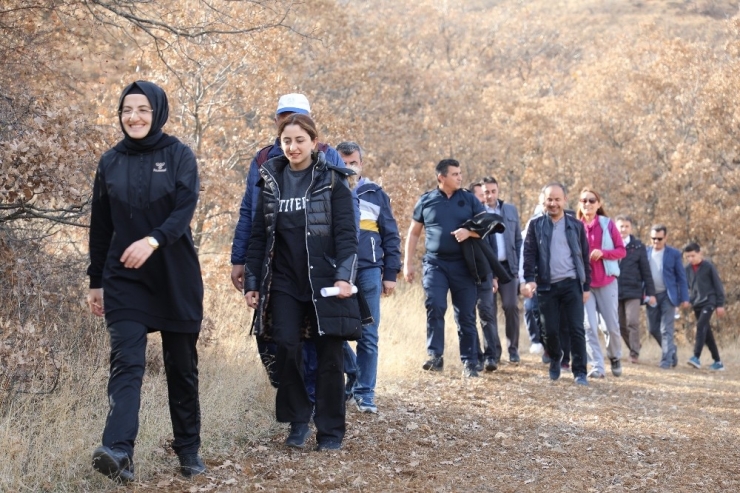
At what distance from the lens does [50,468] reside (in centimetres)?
502

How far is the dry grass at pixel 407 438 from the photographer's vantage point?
5441 mm

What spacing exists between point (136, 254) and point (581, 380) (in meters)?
A: 7.19

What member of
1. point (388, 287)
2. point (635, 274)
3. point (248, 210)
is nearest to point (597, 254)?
point (635, 274)

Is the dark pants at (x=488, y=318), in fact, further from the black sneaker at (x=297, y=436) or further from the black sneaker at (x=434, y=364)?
the black sneaker at (x=297, y=436)

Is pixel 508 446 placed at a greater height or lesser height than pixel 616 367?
lesser

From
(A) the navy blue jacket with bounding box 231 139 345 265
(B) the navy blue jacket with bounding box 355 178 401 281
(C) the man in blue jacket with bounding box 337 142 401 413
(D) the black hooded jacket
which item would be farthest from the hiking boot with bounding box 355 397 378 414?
(D) the black hooded jacket

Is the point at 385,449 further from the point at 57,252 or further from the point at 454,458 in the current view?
the point at 57,252

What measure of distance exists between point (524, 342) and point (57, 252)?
1164cm

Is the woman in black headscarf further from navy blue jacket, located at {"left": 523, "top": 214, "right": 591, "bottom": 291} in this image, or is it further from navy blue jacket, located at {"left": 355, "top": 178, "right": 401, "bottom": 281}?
navy blue jacket, located at {"left": 523, "top": 214, "right": 591, "bottom": 291}

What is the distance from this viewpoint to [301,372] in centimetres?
623

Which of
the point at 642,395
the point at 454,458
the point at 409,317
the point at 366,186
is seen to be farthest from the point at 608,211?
the point at 454,458

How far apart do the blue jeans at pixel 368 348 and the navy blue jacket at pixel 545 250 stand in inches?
123

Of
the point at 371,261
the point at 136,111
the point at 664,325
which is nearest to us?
the point at 136,111

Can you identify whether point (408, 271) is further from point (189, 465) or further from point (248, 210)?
point (189, 465)
